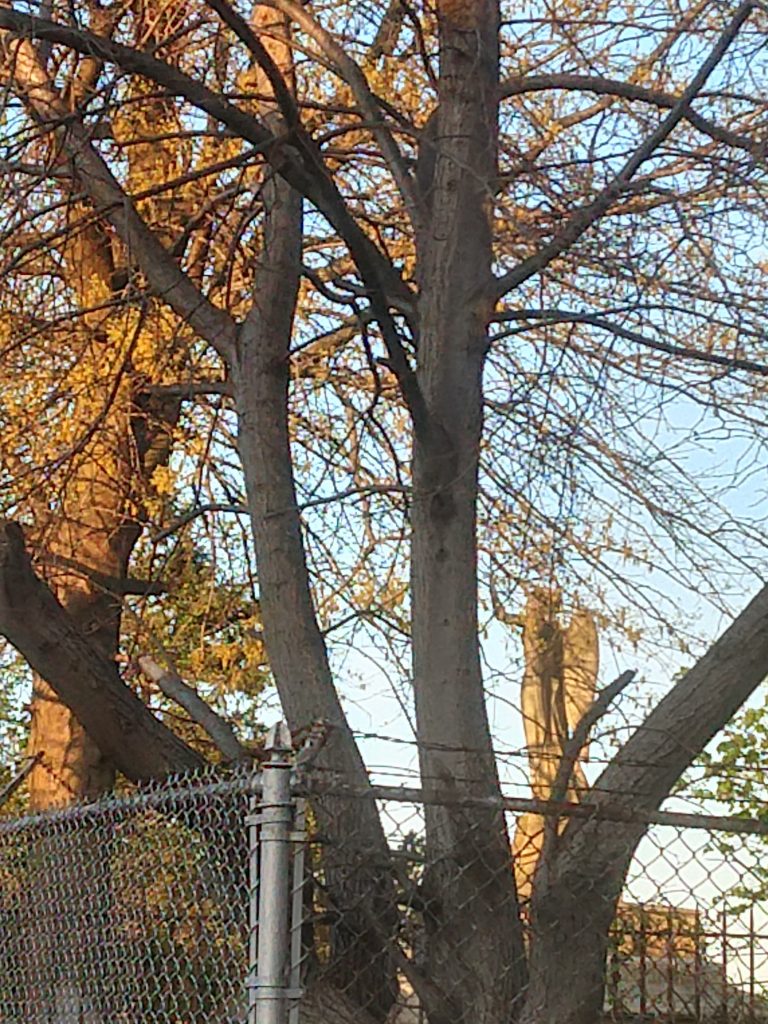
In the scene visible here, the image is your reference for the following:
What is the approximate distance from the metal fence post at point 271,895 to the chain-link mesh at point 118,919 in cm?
53

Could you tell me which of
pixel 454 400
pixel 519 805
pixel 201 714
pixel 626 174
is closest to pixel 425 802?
pixel 519 805

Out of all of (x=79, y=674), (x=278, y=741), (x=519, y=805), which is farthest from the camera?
(x=79, y=674)

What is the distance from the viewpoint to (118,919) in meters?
4.24

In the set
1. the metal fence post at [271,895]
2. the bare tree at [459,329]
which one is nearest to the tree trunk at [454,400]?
the bare tree at [459,329]

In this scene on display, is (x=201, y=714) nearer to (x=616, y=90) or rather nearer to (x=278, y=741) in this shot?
(x=278, y=741)

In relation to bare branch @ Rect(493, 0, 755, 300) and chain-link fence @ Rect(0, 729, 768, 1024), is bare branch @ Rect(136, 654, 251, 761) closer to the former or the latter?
chain-link fence @ Rect(0, 729, 768, 1024)

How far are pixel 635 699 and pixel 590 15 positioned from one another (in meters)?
2.92

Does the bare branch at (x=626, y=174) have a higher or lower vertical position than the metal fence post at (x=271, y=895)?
higher

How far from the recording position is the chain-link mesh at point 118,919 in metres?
3.85

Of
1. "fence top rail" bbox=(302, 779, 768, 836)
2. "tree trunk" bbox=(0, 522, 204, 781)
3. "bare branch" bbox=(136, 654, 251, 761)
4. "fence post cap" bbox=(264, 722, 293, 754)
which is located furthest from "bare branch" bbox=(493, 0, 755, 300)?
"fence post cap" bbox=(264, 722, 293, 754)

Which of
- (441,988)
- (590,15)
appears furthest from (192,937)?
(590,15)

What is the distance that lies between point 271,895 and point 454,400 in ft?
9.26

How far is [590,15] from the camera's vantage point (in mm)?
6031

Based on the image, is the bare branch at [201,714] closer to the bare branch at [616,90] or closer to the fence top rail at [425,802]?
the fence top rail at [425,802]
